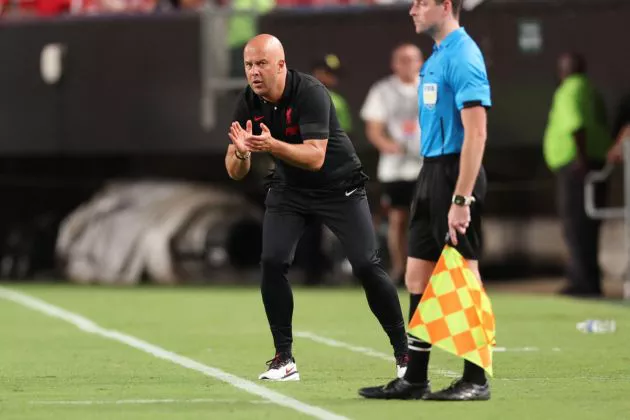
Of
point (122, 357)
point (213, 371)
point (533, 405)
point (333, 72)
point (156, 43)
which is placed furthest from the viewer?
point (156, 43)

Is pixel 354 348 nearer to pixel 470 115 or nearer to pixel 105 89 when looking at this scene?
pixel 470 115

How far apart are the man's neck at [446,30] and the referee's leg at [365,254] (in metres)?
1.34

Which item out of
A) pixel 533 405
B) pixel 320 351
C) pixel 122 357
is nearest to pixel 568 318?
pixel 320 351

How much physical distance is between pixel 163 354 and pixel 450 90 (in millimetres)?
3564

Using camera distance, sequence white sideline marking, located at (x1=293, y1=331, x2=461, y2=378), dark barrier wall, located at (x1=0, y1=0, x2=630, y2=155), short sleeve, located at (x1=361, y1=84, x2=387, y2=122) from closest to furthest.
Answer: white sideline marking, located at (x1=293, y1=331, x2=461, y2=378), short sleeve, located at (x1=361, y1=84, x2=387, y2=122), dark barrier wall, located at (x1=0, y1=0, x2=630, y2=155)

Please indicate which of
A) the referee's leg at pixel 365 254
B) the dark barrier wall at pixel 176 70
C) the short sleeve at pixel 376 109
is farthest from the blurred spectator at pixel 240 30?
the referee's leg at pixel 365 254

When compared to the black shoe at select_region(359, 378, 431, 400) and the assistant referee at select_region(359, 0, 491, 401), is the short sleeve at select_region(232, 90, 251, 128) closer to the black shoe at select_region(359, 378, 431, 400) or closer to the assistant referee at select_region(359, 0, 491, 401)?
the assistant referee at select_region(359, 0, 491, 401)

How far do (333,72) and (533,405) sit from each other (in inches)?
368

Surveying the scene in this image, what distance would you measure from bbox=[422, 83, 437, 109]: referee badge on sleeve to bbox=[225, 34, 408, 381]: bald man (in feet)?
2.84

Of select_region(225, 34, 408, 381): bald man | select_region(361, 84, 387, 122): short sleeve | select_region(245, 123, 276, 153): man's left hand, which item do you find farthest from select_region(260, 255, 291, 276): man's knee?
select_region(361, 84, 387, 122): short sleeve

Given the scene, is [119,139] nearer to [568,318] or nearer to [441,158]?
[568,318]

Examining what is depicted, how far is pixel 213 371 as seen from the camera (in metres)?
9.61

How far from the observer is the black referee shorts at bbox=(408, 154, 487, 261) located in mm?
7914

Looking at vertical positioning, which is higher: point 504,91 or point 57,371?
point 504,91
